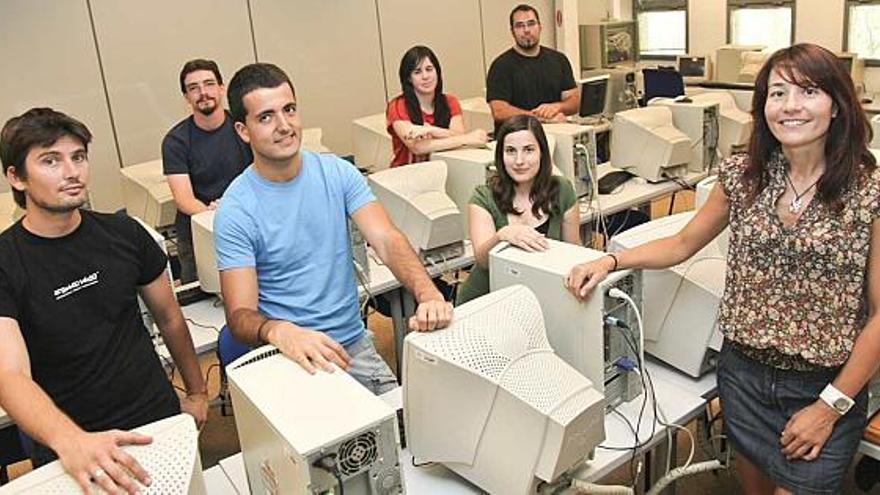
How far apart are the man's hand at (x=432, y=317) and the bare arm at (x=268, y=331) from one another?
0.53 feet

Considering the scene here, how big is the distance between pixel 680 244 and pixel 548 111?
7.52 feet

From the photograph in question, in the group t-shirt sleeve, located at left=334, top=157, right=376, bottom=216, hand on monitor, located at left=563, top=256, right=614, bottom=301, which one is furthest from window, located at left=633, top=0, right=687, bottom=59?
hand on monitor, located at left=563, top=256, right=614, bottom=301

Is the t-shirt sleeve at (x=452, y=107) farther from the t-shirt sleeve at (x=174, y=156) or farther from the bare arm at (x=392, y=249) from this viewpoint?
the bare arm at (x=392, y=249)

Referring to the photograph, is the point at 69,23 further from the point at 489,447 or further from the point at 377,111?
the point at 489,447

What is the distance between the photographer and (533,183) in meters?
2.58

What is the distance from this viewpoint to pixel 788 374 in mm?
1690

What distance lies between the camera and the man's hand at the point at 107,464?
46.2 inches

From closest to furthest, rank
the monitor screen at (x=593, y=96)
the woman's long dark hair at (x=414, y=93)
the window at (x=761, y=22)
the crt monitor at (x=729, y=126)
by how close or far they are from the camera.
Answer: the woman's long dark hair at (x=414, y=93), the crt monitor at (x=729, y=126), the monitor screen at (x=593, y=96), the window at (x=761, y=22)

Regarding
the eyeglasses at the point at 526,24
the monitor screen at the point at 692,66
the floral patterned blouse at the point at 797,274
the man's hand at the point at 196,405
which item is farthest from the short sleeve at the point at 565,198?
the monitor screen at the point at 692,66


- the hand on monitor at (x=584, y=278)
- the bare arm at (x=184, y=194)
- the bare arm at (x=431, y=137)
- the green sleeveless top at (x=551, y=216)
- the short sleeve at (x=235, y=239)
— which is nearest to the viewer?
the hand on monitor at (x=584, y=278)

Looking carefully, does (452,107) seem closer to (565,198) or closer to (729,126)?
(565,198)

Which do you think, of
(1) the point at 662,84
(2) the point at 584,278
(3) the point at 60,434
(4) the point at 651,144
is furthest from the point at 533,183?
(1) the point at 662,84

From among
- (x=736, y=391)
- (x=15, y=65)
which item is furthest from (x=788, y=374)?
(x=15, y=65)

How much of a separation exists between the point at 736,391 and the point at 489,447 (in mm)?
662
